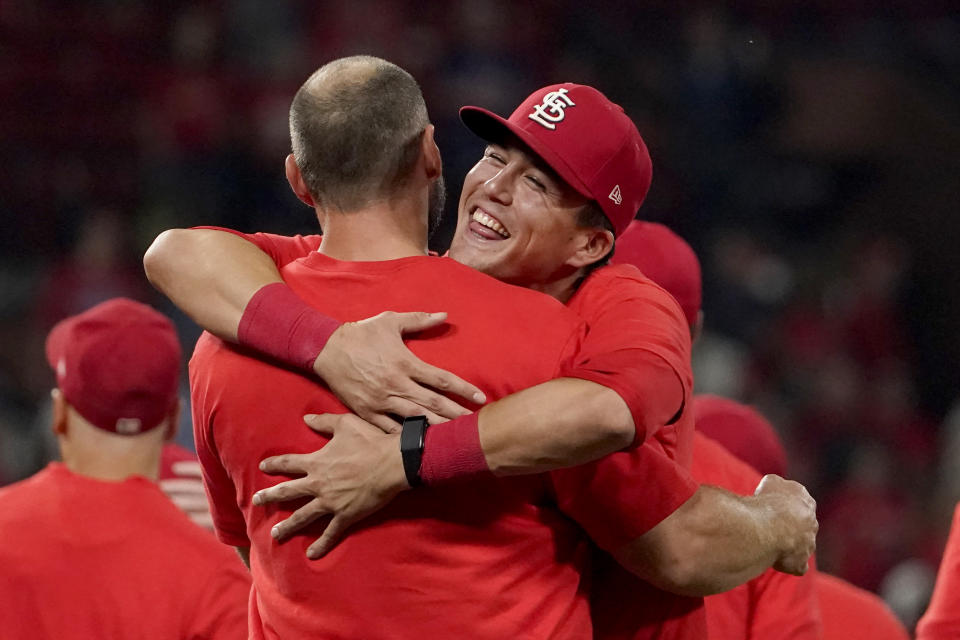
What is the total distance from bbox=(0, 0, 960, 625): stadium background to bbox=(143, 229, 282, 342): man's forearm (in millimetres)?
6010

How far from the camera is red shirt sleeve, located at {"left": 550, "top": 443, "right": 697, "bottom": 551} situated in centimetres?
213

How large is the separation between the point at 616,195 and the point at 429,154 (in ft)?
1.61

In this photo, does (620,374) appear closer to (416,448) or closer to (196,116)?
(416,448)

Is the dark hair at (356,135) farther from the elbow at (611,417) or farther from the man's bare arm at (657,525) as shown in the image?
the elbow at (611,417)

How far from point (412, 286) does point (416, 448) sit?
0.29 metres

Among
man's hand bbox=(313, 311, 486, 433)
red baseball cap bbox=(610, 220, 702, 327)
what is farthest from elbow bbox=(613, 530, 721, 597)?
red baseball cap bbox=(610, 220, 702, 327)

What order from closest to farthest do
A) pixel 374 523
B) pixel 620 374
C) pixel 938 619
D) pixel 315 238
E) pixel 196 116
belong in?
pixel 620 374
pixel 374 523
pixel 315 238
pixel 938 619
pixel 196 116

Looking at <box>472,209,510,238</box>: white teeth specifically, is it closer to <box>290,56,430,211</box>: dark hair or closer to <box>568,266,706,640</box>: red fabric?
<box>568,266,706,640</box>: red fabric

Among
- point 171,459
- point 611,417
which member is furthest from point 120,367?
point 611,417

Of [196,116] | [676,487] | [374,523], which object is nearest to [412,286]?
[374,523]

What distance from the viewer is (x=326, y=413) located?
7.16 ft

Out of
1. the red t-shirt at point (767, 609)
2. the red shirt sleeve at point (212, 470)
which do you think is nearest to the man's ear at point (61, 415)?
the red shirt sleeve at point (212, 470)

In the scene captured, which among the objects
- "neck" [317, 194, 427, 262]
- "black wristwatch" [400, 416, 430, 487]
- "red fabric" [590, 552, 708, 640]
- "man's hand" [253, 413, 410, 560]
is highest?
A: "neck" [317, 194, 427, 262]

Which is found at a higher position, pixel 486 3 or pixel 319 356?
pixel 319 356
